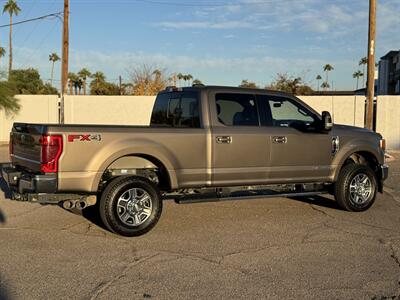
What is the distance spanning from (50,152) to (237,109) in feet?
9.58

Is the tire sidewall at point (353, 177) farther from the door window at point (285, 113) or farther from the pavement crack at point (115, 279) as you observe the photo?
the pavement crack at point (115, 279)

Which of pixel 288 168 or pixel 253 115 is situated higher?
pixel 253 115

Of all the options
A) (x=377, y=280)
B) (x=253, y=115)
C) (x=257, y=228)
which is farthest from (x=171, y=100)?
(x=377, y=280)

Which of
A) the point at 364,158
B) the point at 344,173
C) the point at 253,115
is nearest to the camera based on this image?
the point at 253,115

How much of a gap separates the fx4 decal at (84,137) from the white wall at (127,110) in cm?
1622

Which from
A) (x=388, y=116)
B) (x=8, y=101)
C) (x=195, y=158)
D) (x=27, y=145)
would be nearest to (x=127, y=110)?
(x=8, y=101)

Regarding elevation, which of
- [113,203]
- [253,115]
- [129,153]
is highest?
[253,115]

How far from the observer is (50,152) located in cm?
650

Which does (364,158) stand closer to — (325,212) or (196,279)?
(325,212)

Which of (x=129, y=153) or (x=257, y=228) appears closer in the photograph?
(x=129, y=153)

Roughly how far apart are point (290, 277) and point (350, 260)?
1.03m

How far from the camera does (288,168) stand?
820 centimetres

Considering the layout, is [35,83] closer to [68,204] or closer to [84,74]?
[84,74]

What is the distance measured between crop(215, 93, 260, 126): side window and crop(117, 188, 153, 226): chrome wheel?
161 centimetres
